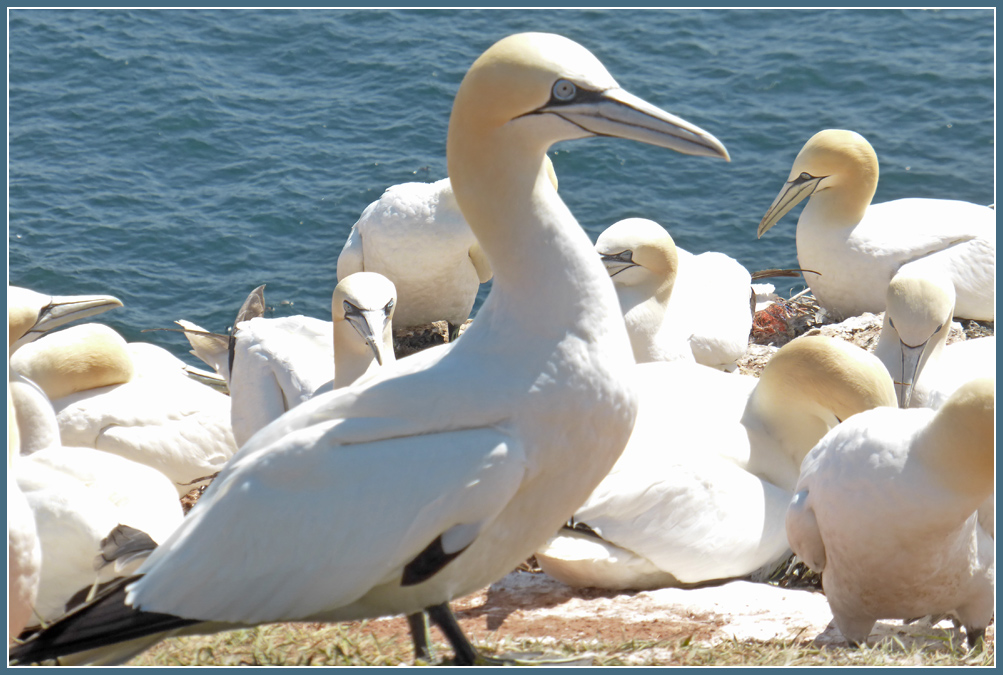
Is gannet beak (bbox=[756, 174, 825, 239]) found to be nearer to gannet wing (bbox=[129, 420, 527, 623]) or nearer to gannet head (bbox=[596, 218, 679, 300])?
gannet head (bbox=[596, 218, 679, 300])

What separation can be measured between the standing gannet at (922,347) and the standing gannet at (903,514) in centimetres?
162

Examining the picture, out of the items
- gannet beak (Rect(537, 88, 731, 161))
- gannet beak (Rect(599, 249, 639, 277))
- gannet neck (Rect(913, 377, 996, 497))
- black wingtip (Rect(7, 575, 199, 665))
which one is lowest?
gannet beak (Rect(599, 249, 639, 277))

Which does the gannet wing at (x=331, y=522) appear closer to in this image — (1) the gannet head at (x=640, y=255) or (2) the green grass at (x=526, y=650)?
(2) the green grass at (x=526, y=650)

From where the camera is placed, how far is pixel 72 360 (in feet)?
21.3

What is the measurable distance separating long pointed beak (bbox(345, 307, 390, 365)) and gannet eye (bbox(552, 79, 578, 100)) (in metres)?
2.46

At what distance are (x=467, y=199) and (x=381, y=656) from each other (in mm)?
1363

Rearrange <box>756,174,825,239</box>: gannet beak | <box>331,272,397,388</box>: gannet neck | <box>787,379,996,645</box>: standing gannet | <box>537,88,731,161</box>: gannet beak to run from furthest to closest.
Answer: <box>756,174,825,239</box>: gannet beak → <box>331,272,397,388</box>: gannet neck → <box>787,379,996,645</box>: standing gannet → <box>537,88,731,161</box>: gannet beak

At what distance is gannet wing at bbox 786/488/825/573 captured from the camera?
4.12m

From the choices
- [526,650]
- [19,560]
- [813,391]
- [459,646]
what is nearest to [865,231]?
[813,391]

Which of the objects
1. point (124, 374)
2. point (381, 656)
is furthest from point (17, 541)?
point (124, 374)

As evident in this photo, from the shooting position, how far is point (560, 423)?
320 cm

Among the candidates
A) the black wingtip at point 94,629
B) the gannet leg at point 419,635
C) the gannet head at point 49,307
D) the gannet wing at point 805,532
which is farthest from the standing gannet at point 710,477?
the gannet head at point 49,307

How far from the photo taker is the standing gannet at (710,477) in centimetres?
472

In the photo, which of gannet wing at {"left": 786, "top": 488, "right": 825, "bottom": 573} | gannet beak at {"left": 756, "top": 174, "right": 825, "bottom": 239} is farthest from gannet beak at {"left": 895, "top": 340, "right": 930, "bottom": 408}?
gannet beak at {"left": 756, "top": 174, "right": 825, "bottom": 239}
